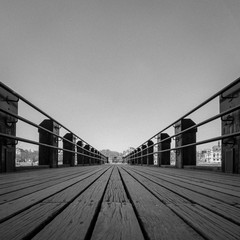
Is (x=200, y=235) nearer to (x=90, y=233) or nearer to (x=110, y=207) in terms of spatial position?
(x=90, y=233)

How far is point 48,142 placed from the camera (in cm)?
504

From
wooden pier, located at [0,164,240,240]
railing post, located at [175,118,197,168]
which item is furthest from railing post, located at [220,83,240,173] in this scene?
wooden pier, located at [0,164,240,240]

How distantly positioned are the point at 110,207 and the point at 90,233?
38 cm

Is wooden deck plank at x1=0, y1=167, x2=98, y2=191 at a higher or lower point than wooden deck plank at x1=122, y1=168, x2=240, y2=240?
lower

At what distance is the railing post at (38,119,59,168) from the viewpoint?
501 centimetres

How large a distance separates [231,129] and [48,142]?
11.2 feet

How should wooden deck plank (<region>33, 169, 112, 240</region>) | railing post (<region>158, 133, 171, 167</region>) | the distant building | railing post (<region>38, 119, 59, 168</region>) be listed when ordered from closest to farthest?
wooden deck plank (<region>33, 169, 112, 240</region>) → railing post (<region>38, 119, 59, 168</region>) → the distant building → railing post (<region>158, 133, 171, 167</region>)

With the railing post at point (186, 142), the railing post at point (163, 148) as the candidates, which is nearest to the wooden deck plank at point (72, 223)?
the railing post at point (186, 142)

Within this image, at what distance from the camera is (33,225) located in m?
0.80

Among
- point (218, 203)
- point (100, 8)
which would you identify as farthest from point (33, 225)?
point (100, 8)

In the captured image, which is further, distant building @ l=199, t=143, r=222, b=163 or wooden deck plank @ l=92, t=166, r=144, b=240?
distant building @ l=199, t=143, r=222, b=163

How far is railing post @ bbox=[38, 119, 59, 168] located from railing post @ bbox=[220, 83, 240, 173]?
126 inches

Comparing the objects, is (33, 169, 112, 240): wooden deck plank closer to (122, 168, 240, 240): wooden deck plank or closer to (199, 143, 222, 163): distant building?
(122, 168, 240, 240): wooden deck plank

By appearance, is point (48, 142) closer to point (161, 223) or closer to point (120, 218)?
point (120, 218)
